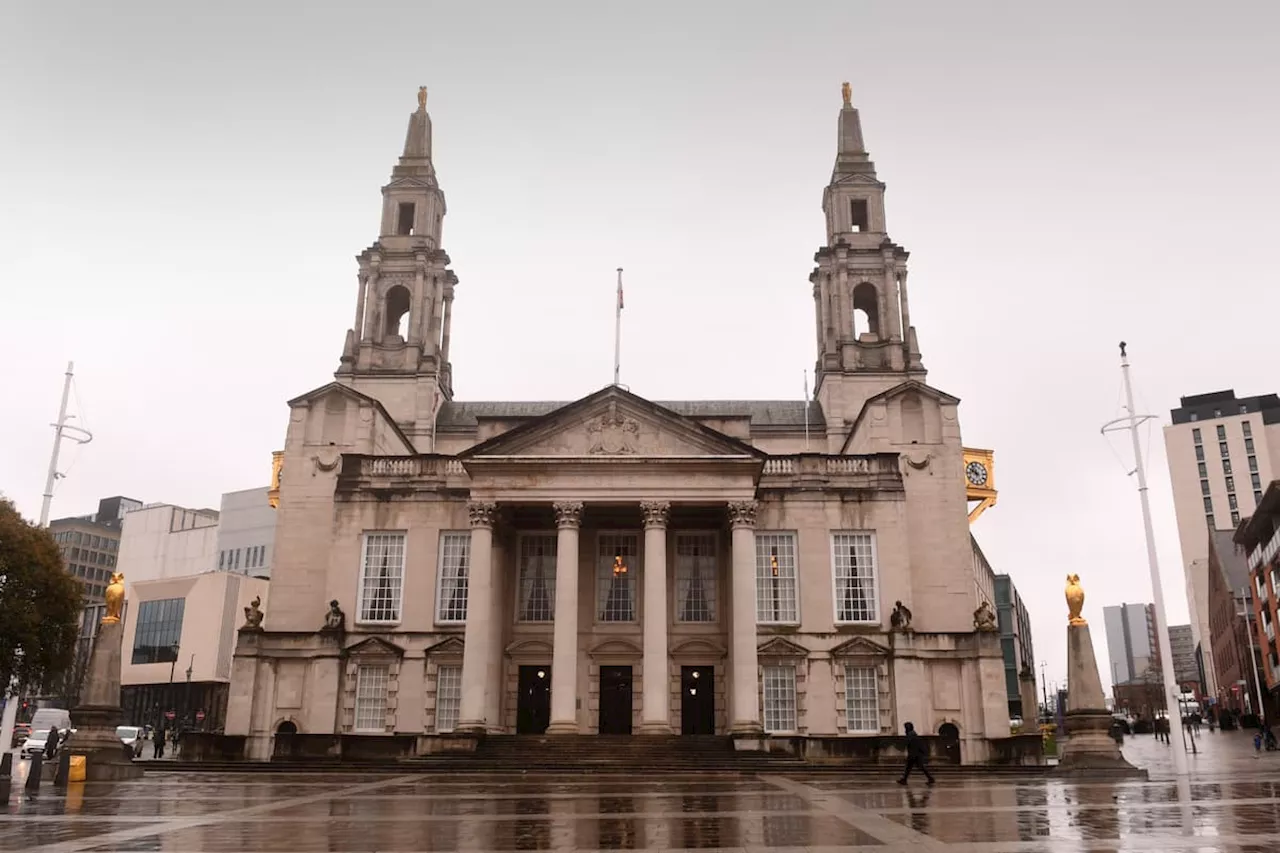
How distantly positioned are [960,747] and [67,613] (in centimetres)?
3591

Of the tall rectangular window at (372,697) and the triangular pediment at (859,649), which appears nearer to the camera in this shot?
the triangular pediment at (859,649)

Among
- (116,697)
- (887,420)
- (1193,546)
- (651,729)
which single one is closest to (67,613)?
(116,697)

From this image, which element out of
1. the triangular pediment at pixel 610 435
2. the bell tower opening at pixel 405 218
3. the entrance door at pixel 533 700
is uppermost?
the bell tower opening at pixel 405 218

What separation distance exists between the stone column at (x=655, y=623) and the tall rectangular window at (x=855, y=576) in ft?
22.8

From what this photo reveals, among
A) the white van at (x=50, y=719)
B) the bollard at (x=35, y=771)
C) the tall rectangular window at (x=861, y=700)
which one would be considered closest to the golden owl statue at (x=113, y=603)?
the bollard at (x=35, y=771)

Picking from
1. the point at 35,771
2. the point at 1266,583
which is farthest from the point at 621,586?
the point at 1266,583

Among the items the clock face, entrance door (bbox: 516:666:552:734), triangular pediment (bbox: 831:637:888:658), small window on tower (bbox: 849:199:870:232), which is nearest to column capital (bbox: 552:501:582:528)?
entrance door (bbox: 516:666:552:734)

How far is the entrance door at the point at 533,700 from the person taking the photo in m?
39.3

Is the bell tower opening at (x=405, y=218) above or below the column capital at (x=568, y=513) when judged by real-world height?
above

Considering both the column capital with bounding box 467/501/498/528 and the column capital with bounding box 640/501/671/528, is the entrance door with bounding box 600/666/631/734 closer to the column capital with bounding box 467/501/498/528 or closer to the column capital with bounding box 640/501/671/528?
the column capital with bounding box 640/501/671/528

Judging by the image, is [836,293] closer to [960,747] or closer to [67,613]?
[960,747]

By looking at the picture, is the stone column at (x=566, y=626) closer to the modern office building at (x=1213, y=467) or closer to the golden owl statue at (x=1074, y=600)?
the golden owl statue at (x=1074, y=600)

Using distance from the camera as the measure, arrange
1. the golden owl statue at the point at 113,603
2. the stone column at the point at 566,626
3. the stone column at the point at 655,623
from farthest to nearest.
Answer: the stone column at the point at 566,626, the stone column at the point at 655,623, the golden owl statue at the point at 113,603

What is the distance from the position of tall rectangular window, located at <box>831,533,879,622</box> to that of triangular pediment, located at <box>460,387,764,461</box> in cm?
592
